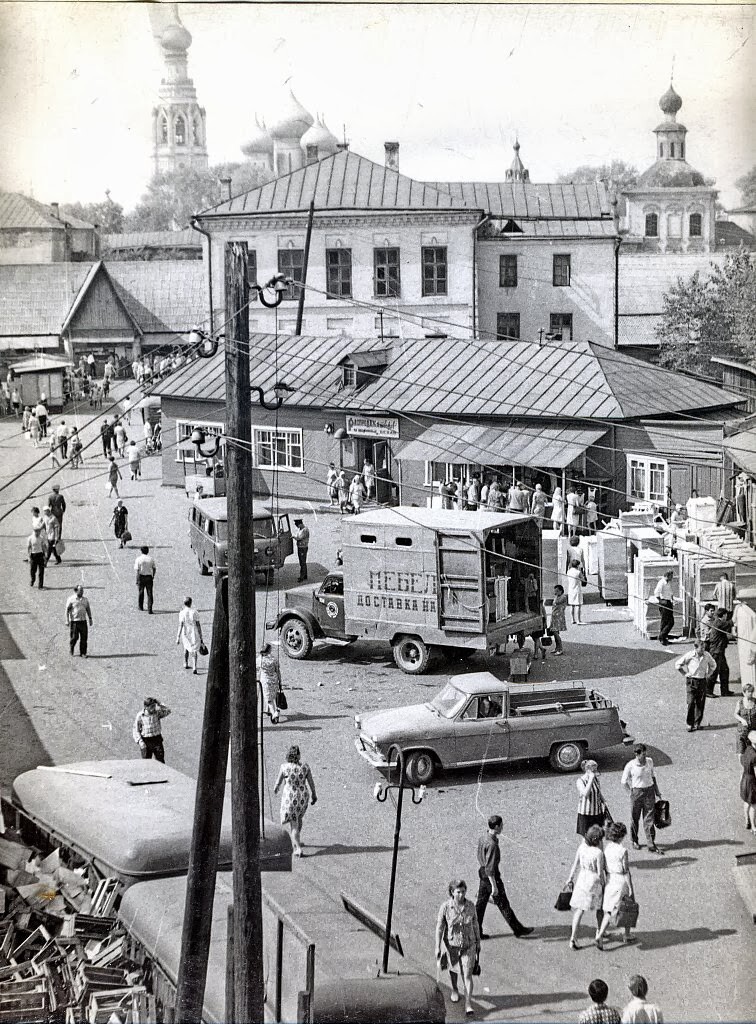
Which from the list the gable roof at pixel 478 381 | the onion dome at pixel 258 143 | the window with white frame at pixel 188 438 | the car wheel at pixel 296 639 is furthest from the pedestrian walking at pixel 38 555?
the onion dome at pixel 258 143

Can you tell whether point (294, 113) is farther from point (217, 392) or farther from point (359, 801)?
point (359, 801)

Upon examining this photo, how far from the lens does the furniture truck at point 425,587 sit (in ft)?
54.9

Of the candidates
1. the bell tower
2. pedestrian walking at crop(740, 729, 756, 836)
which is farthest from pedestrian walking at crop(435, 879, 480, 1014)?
the bell tower

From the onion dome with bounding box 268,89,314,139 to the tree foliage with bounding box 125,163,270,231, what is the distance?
1.96 metres

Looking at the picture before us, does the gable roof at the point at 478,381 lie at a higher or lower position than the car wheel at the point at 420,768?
higher

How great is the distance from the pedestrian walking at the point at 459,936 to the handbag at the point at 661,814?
326 centimetres

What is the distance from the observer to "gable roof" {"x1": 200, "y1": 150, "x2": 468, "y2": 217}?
20281 mm

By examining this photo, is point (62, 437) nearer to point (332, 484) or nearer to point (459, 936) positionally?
point (332, 484)

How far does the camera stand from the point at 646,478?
23484mm

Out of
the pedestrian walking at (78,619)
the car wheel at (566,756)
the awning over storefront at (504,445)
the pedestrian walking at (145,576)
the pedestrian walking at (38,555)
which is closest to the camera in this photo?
the car wheel at (566,756)

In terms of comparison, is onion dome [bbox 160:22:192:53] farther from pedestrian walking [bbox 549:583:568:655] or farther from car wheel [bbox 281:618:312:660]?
pedestrian walking [bbox 549:583:568:655]

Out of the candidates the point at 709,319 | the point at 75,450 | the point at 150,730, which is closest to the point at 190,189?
the point at 75,450

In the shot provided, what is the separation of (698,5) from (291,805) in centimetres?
936

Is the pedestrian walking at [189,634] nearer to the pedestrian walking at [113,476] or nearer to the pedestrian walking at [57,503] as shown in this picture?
the pedestrian walking at [57,503]
